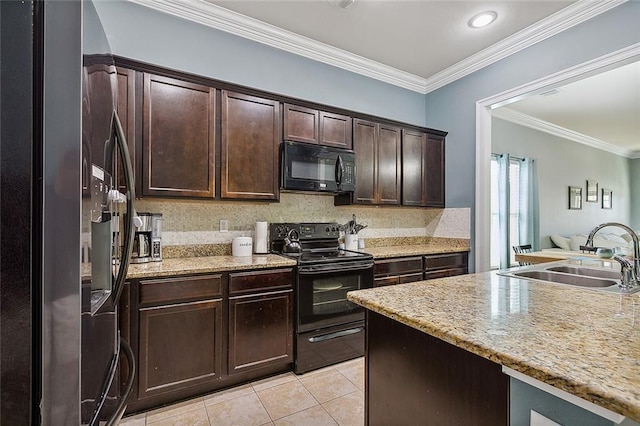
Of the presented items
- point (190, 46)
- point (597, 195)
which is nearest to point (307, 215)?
point (190, 46)

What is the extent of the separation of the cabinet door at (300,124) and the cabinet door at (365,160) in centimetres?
48

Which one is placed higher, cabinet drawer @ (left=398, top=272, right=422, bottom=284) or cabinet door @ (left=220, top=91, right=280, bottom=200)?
cabinet door @ (left=220, top=91, right=280, bottom=200)

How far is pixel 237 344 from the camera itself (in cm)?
217

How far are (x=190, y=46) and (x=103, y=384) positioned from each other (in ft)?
8.76

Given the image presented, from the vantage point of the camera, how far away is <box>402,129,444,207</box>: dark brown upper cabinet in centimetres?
352

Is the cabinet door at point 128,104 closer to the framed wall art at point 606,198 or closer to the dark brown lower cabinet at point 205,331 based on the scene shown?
the dark brown lower cabinet at point 205,331

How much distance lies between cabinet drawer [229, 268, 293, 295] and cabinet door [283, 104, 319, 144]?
3.99ft

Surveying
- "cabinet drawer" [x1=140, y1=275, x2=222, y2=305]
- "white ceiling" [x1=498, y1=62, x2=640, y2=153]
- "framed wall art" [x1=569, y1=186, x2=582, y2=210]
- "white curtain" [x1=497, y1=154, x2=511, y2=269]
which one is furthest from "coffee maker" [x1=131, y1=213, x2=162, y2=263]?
"framed wall art" [x1=569, y1=186, x2=582, y2=210]

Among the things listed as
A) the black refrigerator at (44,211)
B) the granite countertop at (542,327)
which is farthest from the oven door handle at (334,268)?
the black refrigerator at (44,211)

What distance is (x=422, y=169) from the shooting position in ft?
12.0

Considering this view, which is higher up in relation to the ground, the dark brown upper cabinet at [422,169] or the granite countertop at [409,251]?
the dark brown upper cabinet at [422,169]

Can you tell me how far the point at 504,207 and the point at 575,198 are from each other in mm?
2658

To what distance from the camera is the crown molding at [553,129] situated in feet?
15.7

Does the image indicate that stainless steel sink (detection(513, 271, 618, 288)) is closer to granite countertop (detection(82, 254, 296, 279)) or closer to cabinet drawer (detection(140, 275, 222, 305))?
granite countertop (detection(82, 254, 296, 279))
